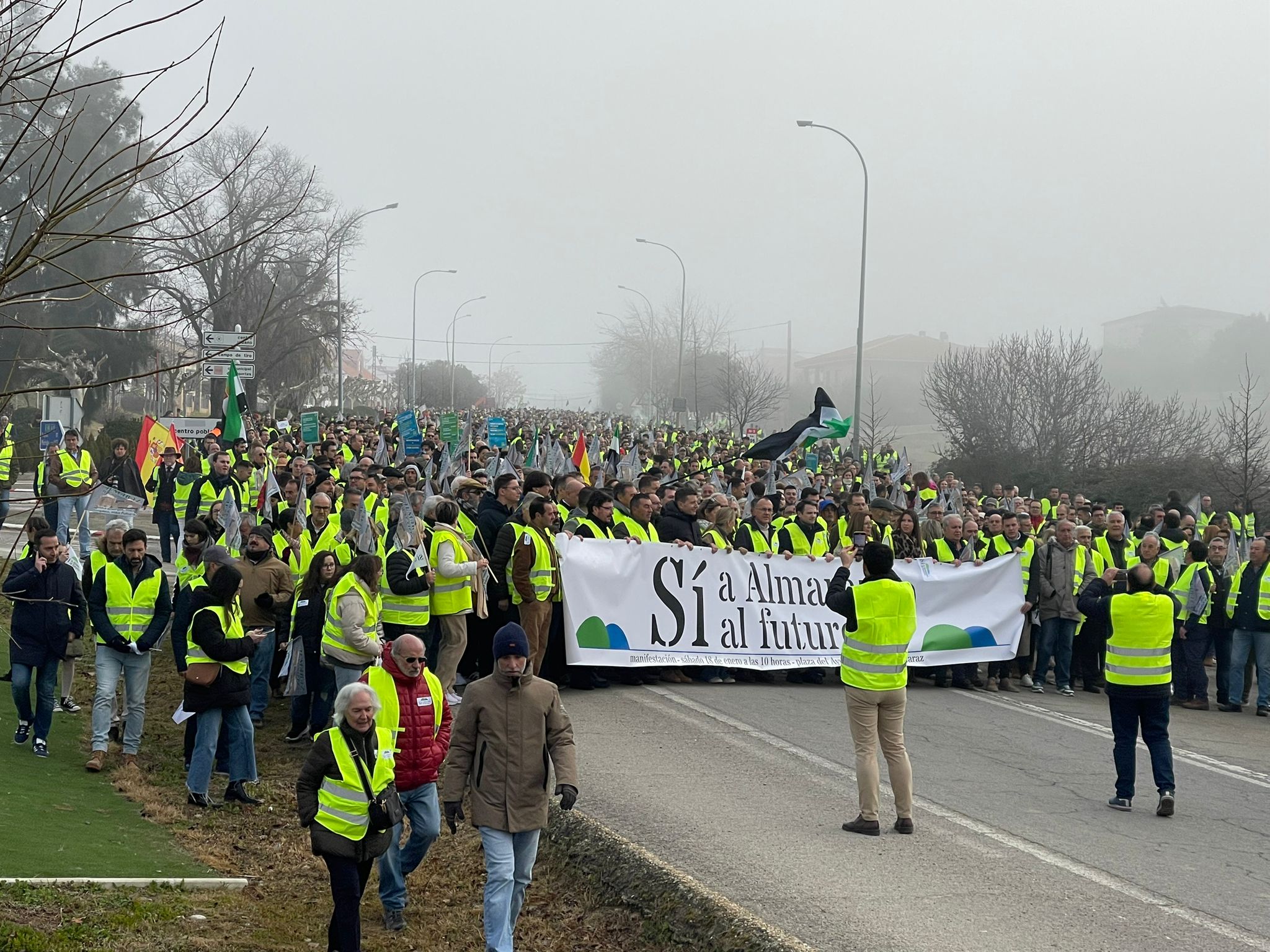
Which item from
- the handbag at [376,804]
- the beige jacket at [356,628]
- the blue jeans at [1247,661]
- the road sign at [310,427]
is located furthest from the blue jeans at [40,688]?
the road sign at [310,427]

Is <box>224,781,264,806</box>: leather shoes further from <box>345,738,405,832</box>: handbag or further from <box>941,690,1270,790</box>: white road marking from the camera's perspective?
<box>941,690,1270,790</box>: white road marking

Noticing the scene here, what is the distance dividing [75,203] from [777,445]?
12.6 m

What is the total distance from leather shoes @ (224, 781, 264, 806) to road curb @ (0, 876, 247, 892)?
1.66 m

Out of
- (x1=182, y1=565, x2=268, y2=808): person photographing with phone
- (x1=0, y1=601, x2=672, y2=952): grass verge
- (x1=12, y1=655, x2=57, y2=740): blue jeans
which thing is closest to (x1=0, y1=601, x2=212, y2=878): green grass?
(x1=0, y1=601, x2=672, y2=952): grass verge

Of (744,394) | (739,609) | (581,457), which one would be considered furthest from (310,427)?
(744,394)

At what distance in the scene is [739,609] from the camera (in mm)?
13578

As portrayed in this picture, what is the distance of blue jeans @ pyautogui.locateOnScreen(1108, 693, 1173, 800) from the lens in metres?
9.52

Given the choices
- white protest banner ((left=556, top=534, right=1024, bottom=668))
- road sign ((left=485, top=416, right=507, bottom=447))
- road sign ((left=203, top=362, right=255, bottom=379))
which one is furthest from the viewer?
road sign ((left=485, top=416, right=507, bottom=447))

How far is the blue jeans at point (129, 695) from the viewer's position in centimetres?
1041

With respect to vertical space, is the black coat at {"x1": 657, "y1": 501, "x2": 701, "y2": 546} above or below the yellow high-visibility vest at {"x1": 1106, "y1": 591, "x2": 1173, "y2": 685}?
above

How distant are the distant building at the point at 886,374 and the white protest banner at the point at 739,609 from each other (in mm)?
85402

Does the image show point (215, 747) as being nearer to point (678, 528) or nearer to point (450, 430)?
point (678, 528)

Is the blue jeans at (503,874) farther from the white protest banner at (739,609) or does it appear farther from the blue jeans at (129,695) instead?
the white protest banner at (739,609)

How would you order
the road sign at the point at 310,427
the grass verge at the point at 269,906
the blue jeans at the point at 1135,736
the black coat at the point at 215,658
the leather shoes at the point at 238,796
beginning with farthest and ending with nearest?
the road sign at the point at 310,427 → the leather shoes at the point at 238,796 → the black coat at the point at 215,658 → the blue jeans at the point at 1135,736 → the grass verge at the point at 269,906
